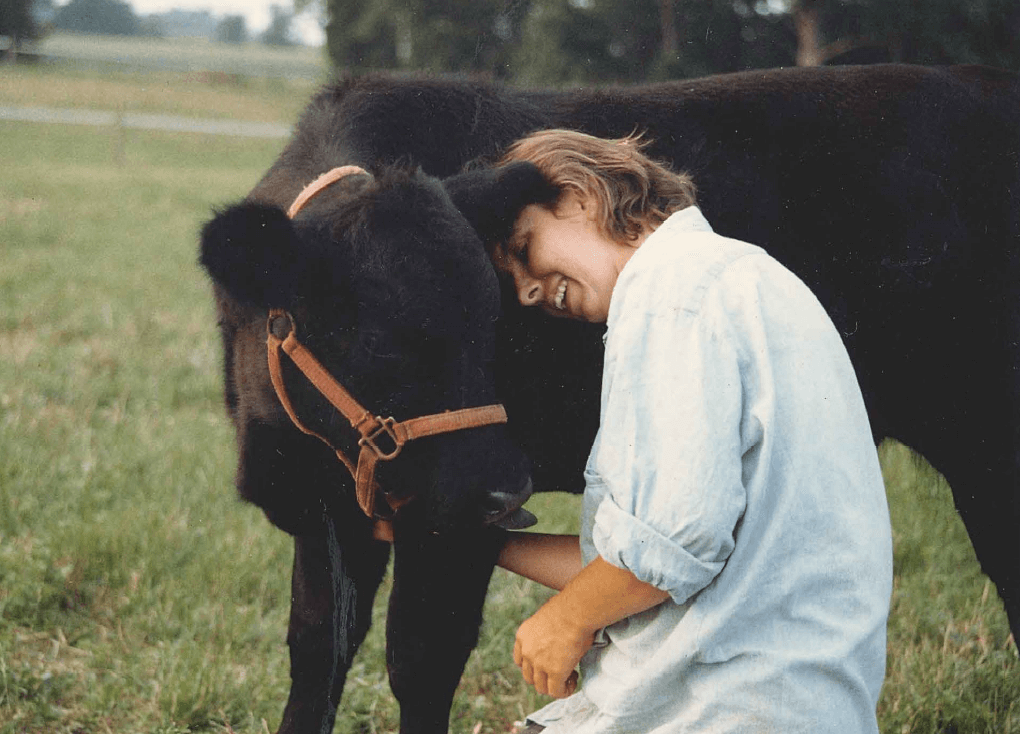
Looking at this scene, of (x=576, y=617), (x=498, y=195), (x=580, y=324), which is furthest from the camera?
(x=580, y=324)

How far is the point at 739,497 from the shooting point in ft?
5.64

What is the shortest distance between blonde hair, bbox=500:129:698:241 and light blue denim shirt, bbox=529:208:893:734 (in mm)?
214

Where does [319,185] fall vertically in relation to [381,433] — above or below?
above

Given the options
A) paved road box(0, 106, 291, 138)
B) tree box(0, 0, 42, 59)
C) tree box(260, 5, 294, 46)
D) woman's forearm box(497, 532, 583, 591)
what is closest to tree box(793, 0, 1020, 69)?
paved road box(0, 106, 291, 138)

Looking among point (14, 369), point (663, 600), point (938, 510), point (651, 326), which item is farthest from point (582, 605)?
point (14, 369)

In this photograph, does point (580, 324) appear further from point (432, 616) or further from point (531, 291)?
point (432, 616)

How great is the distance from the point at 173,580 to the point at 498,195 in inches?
86.1

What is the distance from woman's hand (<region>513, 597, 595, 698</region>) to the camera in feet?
6.21

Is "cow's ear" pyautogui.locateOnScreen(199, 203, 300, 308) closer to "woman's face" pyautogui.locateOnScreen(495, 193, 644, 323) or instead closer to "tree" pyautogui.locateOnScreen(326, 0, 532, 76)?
"woman's face" pyautogui.locateOnScreen(495, 193, 644, 323)

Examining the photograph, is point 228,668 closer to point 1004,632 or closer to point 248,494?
point 248,494

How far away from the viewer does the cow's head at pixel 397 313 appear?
85.3 inches

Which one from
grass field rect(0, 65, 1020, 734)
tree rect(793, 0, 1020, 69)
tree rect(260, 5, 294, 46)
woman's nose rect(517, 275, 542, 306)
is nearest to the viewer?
woman's nose rect(517, 275, 542, 306)

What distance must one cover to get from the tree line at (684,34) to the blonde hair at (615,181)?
14.8 meters

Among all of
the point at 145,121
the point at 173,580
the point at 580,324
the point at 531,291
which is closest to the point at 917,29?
the point at 145,121
